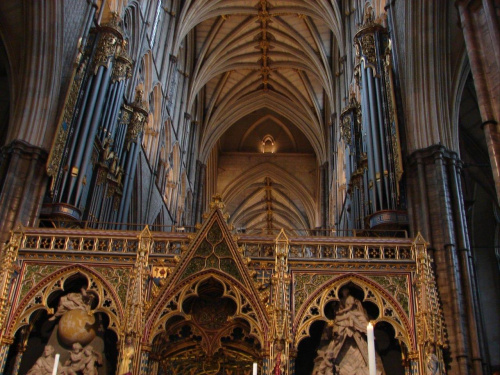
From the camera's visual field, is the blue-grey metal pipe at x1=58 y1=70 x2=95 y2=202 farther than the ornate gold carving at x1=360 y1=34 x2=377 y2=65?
No

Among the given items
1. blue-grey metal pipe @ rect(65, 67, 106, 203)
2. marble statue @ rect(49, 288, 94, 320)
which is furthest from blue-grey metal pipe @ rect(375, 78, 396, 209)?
blue-grey metal pipe @ rect(65, 67, 106, 203)

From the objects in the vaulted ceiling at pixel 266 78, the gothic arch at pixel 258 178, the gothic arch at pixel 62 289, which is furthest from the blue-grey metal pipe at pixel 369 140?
the gothic arch at pixel 258 178

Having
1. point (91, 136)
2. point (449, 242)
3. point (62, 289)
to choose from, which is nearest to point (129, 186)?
point (91, 136)

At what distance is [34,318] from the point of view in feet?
Answer: 39.2

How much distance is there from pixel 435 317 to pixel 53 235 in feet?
26.3

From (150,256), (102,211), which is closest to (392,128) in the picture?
(150,256)

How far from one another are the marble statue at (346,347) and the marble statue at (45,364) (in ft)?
17.2

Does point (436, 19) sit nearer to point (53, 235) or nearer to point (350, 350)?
point (350, 350)

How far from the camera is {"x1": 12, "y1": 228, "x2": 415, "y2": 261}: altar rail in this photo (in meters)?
12.3

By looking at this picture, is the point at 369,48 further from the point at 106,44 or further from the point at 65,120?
the point at 65,120

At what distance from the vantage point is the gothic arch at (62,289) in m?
11.4

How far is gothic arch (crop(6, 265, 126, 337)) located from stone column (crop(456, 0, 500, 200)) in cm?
750

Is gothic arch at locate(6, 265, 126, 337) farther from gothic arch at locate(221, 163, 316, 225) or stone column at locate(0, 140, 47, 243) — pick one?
gothic arch at locate(221, 163, 316, 225)

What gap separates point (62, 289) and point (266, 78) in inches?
1038
